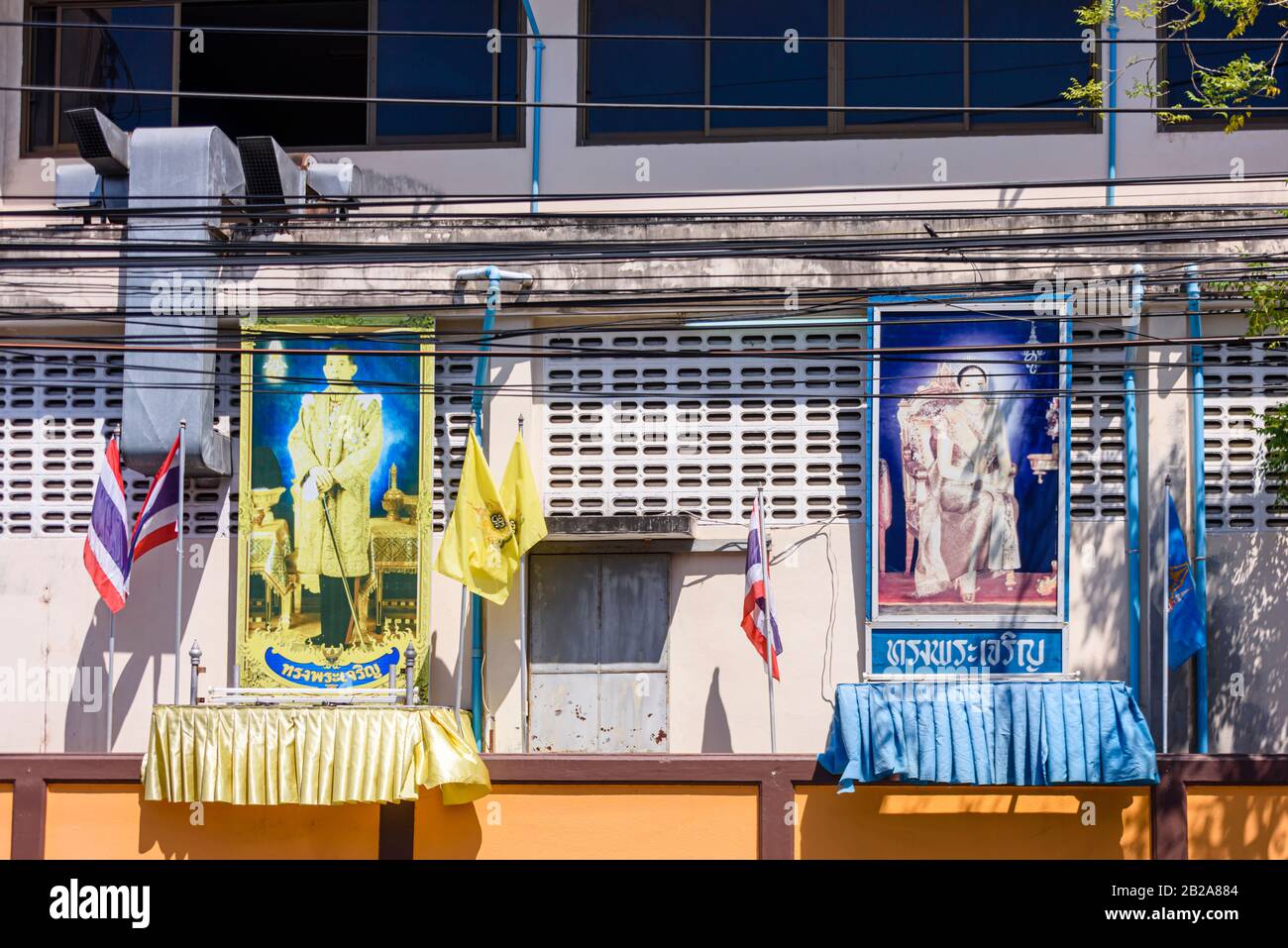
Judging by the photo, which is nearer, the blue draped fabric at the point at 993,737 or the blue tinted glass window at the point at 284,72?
the blue draped fabric at the point at 993,737

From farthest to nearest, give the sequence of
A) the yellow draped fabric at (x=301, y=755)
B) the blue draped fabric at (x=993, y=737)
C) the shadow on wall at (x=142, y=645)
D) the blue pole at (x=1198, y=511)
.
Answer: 1. the shadow on wall at (x=142, y=645)
2. the blue pole at (x=1198, y=511)
3. the yellow draped fabric at (x=301, y=755)
4. the blue draped fabric at (x=993, y=737)

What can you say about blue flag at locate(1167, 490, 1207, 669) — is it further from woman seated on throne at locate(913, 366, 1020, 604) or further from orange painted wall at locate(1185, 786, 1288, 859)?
orange painted wall at locate(1185, 786, 1288, 859)

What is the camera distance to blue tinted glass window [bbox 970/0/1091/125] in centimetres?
1491

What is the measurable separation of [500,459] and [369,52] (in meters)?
4.81

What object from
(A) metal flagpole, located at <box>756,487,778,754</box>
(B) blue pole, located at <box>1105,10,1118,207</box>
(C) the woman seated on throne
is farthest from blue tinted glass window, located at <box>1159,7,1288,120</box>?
(A) metal flagpole, located at <box>756,487,778,754</box>

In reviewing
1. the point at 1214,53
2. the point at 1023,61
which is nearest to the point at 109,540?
the point at 1023,61

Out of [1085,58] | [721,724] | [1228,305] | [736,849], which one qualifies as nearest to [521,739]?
[721,724]

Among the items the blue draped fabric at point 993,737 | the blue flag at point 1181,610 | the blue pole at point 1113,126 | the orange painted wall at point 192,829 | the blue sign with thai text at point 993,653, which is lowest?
the orange painted wall at point 192,829

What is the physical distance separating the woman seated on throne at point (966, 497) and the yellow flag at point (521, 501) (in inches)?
138

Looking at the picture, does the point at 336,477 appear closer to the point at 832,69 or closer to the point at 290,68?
the point at 290,68

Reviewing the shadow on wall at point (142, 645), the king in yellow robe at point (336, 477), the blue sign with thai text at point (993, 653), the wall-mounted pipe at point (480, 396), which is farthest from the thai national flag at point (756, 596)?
the shadow on wall at point (142, 645)

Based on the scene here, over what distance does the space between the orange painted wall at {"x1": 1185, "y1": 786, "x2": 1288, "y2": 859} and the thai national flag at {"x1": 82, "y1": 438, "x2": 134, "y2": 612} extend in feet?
29.7

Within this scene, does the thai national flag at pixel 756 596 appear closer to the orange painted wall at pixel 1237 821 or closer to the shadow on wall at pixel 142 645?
the orange painted wall at pixel 1237 821

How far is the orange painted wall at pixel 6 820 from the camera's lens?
12188 mm
